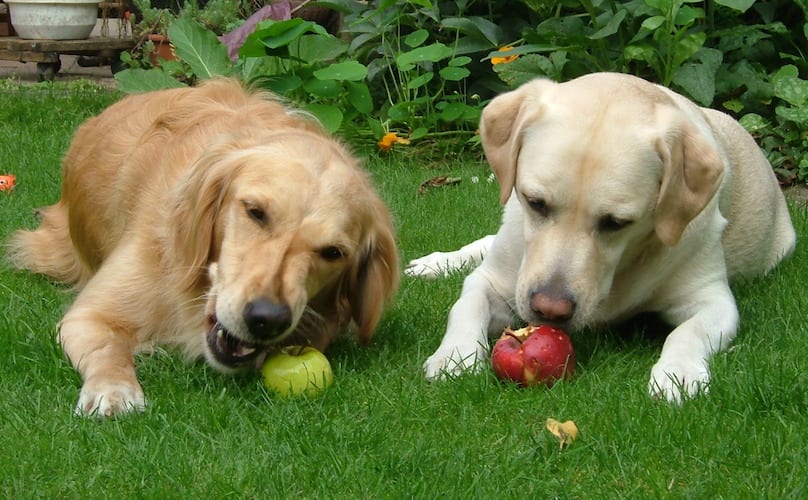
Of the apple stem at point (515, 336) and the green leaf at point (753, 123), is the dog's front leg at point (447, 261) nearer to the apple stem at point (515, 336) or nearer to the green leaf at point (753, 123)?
the apple stem at point (515, 336)

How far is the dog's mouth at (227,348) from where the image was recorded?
11.1 ft

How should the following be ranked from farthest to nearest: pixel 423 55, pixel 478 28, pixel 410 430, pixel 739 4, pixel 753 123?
pixel 478 28
pixel 423 55
pixel 753 123
pixel 739 4
pixel 410 430

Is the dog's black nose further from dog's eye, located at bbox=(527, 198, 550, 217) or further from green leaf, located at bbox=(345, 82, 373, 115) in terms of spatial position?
green leaf, located at bbox=(345, 82, 373, 115)

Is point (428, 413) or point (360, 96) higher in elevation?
point (428, 413)

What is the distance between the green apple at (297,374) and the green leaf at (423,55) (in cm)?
405

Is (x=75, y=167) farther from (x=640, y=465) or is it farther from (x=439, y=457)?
(x=640, y=465)

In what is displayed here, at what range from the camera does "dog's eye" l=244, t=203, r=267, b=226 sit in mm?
3340

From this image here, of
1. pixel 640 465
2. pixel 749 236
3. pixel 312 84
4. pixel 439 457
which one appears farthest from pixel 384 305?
pixel 312 84

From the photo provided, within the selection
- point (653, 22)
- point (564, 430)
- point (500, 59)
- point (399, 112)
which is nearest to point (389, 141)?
point (399, 112)

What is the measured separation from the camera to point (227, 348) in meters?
3.38

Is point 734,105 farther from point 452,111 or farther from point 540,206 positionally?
point 540,206

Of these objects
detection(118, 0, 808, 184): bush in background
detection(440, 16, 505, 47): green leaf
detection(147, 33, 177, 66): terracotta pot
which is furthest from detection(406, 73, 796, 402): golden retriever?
detection(147, 33, 177, 66): terracotta pot

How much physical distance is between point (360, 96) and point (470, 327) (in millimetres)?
3853

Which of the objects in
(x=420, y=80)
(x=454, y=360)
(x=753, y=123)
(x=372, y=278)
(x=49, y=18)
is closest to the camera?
(x=454, y=360)
